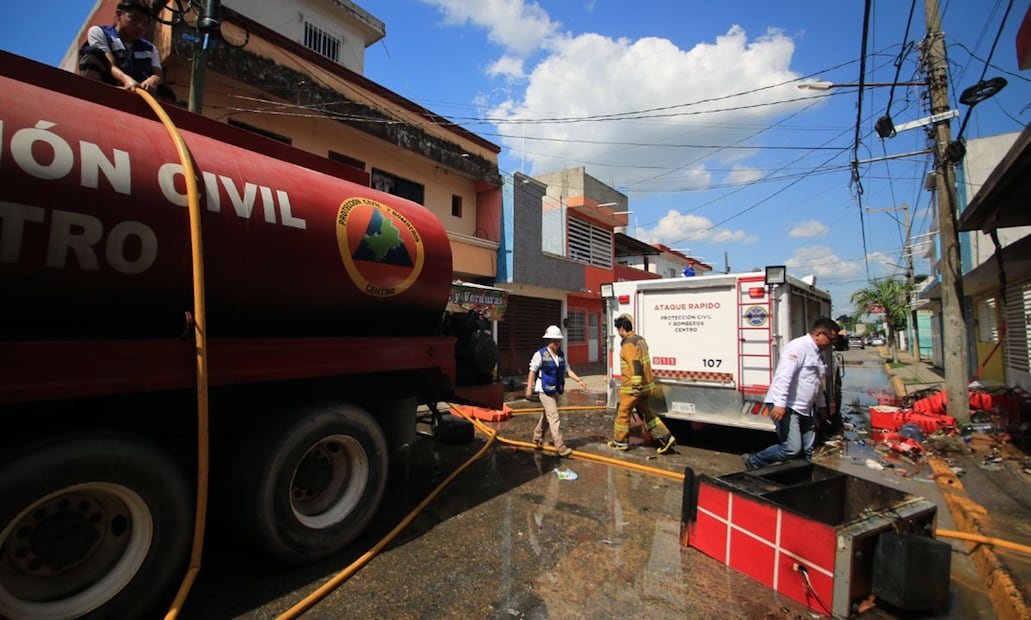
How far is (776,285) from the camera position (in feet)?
19.5

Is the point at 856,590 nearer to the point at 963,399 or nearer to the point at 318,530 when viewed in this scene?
the point at 318,530

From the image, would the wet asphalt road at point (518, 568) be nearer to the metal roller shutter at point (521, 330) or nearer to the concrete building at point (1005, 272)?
the concrete building at point (1005, 272)

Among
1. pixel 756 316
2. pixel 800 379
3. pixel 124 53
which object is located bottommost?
pixel 800 379

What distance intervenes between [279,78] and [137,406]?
854cm

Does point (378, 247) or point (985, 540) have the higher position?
point (378, 247)

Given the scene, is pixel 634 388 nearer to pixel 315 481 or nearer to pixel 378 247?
pixel 378 247

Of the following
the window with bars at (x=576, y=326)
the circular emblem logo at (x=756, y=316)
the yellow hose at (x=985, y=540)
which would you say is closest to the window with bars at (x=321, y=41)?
the window with bars at (x=576, y=326)

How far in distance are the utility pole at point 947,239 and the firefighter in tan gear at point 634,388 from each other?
17.5 ft

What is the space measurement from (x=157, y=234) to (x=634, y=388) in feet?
17.0

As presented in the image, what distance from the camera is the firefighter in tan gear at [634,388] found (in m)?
6.08

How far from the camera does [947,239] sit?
811cm

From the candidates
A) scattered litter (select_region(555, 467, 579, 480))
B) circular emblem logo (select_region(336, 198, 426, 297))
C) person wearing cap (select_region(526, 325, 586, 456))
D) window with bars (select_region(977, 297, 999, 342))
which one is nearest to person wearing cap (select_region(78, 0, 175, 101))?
circular emblem logo (select_region(336, 198, 426, 297))

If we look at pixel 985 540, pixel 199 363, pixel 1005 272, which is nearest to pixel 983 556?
pixel 985 540

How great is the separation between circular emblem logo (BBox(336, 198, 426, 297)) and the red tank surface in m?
0.01
